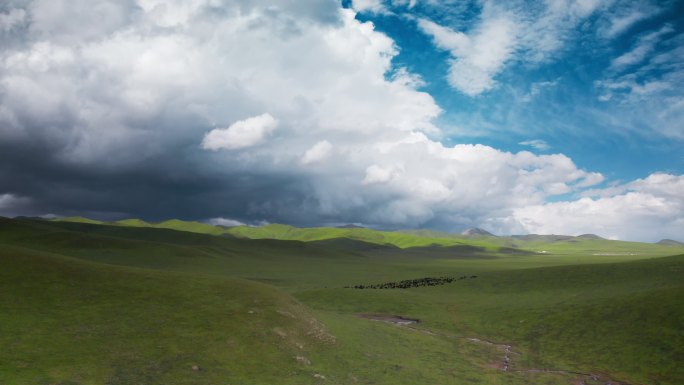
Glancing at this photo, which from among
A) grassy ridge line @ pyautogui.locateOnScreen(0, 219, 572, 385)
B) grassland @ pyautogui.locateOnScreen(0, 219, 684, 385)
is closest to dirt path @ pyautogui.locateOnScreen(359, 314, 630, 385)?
grassland @ pyautogui.locateOnScreen(0, 219, 684, 385)

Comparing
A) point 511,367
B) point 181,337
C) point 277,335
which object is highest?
point 181,337

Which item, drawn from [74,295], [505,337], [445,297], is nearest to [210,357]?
[74,295]

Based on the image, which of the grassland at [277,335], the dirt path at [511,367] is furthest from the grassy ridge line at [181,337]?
the dirt path at [511,367]

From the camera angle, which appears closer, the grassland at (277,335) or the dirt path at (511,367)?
the grassland at (277,335)

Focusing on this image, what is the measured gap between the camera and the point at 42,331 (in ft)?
81.0

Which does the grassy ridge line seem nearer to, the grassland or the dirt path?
the grassland

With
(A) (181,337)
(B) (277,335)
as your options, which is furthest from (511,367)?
(A) (181,337)

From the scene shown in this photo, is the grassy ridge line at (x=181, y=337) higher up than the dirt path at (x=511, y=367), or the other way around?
the grassy ridge line at (x=181, y=337)

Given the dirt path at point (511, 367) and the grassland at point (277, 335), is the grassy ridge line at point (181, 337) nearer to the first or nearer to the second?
the grassland at point (277, 335)

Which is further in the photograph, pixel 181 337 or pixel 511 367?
pixel 511 367

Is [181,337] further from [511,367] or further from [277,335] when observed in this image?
[511,367]

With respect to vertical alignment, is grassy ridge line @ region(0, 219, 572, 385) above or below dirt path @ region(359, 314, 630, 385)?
above

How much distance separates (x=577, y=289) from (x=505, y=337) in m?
23.9

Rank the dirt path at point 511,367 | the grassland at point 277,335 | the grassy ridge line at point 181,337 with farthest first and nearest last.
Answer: the dirt path at point 511,367, the grassland at point 277,335, the grassy ridge line at point 181,337
